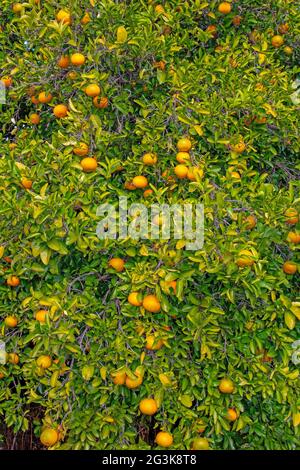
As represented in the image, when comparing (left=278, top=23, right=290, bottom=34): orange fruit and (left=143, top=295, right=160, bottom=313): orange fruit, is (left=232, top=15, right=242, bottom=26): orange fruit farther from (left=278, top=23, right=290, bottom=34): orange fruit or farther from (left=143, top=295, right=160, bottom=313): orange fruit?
(left=143, top=295, right=160, bottom=313): orange fruit

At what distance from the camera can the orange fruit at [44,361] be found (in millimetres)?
1794

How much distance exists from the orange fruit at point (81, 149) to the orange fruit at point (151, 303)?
2.22ft

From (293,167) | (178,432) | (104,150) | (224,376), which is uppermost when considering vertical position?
(104,150)

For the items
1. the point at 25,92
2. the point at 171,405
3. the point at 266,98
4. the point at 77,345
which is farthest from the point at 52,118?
the point at 171,405

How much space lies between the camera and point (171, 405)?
1.85 m

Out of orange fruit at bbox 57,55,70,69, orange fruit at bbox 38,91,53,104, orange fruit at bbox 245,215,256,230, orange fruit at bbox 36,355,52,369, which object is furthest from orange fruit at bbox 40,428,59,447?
orange fruit at bbox 57,55,70,69

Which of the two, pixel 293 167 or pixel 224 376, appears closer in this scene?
pixel 224 376

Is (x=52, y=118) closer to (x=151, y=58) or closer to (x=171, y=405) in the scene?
(x=151, y=58)

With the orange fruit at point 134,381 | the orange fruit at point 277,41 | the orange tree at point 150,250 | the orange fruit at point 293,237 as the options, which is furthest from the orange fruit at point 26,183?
the orange fruit at point 277,41

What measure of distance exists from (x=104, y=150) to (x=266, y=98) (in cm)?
78

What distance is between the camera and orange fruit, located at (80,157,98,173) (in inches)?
77.3

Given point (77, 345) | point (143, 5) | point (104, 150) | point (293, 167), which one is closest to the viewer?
point (77, 345)

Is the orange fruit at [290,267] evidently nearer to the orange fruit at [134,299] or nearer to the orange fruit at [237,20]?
the orange fruit at [134,299]

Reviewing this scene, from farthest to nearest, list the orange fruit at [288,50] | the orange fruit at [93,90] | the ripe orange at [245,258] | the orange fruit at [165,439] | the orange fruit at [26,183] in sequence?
1. the orange fruit at [288,50]
2. the orange fruit at [93,90]
3. the orange fruit at [26,183]
4. the orange fruit at [165,439]
5. the ripe orange at [245,258]
